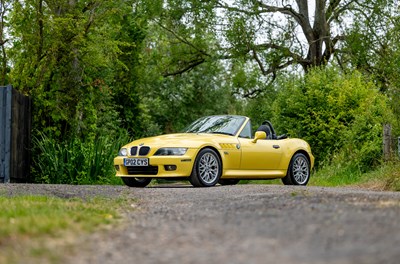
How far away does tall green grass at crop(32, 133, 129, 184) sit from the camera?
55.5 feet

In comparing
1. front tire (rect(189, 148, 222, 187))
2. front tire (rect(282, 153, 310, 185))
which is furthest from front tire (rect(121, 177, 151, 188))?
front tire (rect(282, 153, 310, 185))

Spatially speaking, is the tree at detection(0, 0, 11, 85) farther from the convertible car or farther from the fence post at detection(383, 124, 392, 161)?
the fence post at detection(383, 124, 392, 161)

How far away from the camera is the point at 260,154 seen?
49.8ft

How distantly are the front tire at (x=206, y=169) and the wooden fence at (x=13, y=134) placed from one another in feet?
12.9

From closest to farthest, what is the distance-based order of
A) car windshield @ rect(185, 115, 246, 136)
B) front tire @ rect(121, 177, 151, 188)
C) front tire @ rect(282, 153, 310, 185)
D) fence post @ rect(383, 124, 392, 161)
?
front tire @ rect(121, 177, 151, 188) < car windshield @ rect(185, 115, 246, 136) < front tire @ rect(282, 153, 310, 185) < fence post @ rect(383, 124, 392, 161)

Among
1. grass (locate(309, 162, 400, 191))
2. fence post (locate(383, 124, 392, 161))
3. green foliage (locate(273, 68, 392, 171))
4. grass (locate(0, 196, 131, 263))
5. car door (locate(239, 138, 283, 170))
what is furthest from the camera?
green foliage (locate(273, 68, 392, 171))

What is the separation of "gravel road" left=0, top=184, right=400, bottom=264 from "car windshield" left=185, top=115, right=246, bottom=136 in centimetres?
659

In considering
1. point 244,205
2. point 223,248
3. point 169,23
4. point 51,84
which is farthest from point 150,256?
point 169,23

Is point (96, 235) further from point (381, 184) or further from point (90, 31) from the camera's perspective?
point (90, 31)

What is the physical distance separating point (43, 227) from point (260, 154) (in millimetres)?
9497

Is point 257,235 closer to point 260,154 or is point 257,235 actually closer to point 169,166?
point 169,166

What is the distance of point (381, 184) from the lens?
14.8 meters

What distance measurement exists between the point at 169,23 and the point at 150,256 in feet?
89.6

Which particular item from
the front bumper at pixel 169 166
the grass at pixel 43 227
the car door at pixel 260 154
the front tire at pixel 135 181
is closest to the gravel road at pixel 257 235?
the grass at pixel 43 227
